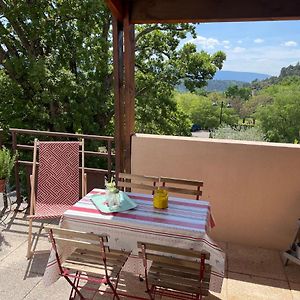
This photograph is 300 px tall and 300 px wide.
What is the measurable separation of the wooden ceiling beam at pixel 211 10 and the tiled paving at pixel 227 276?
2.27 metres

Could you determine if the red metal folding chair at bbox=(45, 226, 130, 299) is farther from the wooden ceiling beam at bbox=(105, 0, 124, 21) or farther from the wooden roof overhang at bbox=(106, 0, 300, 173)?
the wooden ceiling beam at bbox=(105, 0, 124, 21)

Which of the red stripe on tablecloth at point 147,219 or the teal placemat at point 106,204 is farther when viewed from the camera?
the teal placemat at point 106,204

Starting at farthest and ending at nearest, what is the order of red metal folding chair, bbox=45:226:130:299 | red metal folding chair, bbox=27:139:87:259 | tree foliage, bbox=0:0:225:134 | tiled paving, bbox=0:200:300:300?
tree foliage, bbox=0:0:225:134, red metal folding chair, bbox=27:139:87:259, tiled paving, bbox=0:200:300:300, red metal folding chair, bbox=45:226:130:299

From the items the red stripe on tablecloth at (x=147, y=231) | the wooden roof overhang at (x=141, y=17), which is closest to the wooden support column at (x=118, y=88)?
the wooden roof overhang at (x=141, y=17)

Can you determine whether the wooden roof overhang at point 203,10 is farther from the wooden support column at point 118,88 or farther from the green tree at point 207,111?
the green tree at point 207,111

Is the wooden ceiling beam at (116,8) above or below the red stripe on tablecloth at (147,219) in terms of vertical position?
above

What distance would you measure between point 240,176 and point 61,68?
25.1ft

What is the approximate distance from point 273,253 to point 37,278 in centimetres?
231

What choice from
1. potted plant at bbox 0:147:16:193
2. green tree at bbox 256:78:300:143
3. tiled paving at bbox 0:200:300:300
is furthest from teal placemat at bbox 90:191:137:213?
green tree at bbox 256:78:300:143

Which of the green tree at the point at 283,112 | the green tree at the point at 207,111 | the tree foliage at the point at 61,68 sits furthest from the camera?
the green tree at the point at 207,111

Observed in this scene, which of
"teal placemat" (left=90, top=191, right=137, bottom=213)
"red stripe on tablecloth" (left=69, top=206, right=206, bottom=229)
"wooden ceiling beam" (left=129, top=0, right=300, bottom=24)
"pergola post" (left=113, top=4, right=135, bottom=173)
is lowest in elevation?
"red stripe on tablecloth" (left=69, top=206, right=206, bottom=229)

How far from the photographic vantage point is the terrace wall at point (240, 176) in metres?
3.18

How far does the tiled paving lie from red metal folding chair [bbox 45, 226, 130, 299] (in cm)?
44

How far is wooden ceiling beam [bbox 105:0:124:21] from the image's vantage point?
284 cm
